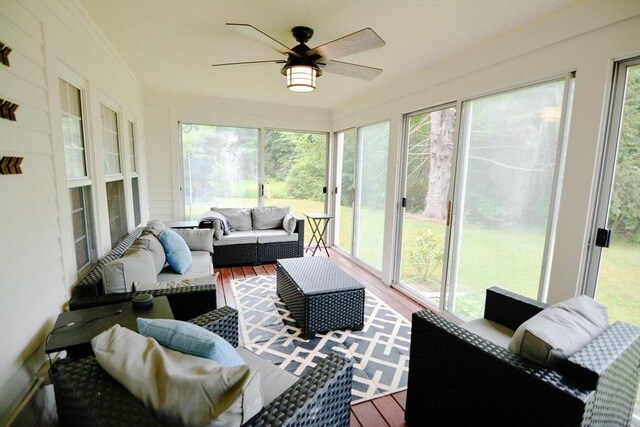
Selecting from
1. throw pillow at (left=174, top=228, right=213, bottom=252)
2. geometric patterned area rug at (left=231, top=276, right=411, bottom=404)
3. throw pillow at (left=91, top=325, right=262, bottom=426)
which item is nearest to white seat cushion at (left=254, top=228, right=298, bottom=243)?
throw pillow at (left=174, top=228, right=213, bottom=252)

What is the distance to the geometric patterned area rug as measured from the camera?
7.04 feet

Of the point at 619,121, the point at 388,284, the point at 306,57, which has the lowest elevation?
the point at 388,284

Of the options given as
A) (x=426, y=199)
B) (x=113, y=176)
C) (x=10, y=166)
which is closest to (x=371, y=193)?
(x=426, y=199)

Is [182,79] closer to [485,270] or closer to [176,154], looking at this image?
[176,154]

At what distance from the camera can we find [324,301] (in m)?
2.60

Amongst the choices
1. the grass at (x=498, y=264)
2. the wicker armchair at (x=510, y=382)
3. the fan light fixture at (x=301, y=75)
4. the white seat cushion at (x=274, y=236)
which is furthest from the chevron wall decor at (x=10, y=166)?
the white seat cushion at (x=274, y=236)

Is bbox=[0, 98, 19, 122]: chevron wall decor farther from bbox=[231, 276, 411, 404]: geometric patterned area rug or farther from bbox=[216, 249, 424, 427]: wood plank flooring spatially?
bbox=[216, 249, 424, 427]: wood plank flooring

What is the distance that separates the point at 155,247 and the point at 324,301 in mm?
1513

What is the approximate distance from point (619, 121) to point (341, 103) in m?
3.72

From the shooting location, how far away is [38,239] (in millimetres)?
1533

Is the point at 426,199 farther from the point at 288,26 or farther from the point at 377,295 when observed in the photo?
the point at 288,26

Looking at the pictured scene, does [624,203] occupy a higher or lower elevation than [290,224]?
higher

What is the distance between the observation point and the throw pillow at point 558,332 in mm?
1217

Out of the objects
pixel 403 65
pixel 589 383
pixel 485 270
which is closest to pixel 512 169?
pixel 485 270
